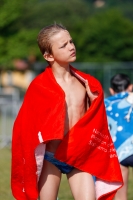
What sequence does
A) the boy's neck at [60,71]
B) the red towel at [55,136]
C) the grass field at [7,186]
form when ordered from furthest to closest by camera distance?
the grass field at [7,186]
the boy's neck at [60,71]
the red towel at [55,136]

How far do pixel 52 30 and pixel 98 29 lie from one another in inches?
2251

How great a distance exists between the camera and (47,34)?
579 cm

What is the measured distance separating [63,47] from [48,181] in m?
1.12

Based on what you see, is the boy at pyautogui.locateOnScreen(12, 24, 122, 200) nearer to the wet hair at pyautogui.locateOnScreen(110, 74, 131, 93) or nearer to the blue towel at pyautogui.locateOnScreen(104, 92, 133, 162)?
the blue towel at pyautogui.locateOnScreen(104, 92, 133, 162)

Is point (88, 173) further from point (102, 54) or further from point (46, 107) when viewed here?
point (102, 54)

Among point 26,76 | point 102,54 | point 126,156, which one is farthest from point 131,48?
point 126,156

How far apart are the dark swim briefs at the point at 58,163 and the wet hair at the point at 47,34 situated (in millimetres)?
858

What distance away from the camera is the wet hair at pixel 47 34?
5781mm

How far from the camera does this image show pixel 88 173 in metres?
5.84

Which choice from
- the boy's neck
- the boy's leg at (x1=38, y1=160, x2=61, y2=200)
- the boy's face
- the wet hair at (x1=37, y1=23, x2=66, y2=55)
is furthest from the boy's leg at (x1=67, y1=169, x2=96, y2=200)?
the wet hair at (x1=37, y1=23, x2=66, y2=55)

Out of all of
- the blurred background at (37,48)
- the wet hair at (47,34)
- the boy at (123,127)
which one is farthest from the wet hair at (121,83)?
the wet hair at (47,34)

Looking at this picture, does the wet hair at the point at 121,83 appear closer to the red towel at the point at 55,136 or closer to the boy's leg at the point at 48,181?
the red towel at the point at 55,136

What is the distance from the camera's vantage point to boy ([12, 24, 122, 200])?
567 cm

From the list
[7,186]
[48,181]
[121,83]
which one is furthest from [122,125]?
[7,186]
